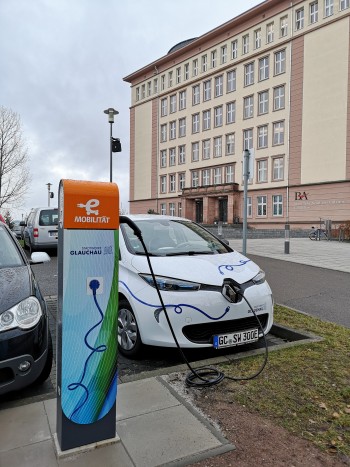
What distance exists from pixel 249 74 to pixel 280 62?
3.95 meters

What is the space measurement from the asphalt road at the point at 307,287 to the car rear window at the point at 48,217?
242 cm

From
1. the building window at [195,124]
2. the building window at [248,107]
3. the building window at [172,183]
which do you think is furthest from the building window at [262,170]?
the building window at [172,183]

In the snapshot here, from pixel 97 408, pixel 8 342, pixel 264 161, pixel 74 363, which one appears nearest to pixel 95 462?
pixel 97 408

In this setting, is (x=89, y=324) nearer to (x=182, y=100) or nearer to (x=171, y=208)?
(x=171, y=208)

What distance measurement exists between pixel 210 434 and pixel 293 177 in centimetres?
3778

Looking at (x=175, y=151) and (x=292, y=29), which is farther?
(x=175, y=151)

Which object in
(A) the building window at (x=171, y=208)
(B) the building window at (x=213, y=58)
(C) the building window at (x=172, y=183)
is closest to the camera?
(B) the building window at (x=213, y=58)

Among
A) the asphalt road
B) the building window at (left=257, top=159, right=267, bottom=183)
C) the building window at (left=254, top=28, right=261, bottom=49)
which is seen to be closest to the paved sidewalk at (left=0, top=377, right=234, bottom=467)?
the asphalt road

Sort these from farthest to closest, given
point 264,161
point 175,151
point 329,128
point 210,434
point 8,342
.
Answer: point 175,151 → point 264,161 → point 329,128 → point 8,342 → point 210,434

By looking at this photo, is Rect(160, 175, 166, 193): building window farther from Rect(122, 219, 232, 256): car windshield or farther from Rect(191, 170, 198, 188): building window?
Rect(122, 219, 232, 256): car windshield

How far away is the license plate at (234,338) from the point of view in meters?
3.84

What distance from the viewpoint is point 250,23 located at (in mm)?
41406

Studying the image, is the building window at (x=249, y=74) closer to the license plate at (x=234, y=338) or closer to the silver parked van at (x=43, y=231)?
the silver parked van at (x=43, y=231)

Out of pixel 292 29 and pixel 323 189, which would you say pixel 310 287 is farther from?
pixel 292 29
